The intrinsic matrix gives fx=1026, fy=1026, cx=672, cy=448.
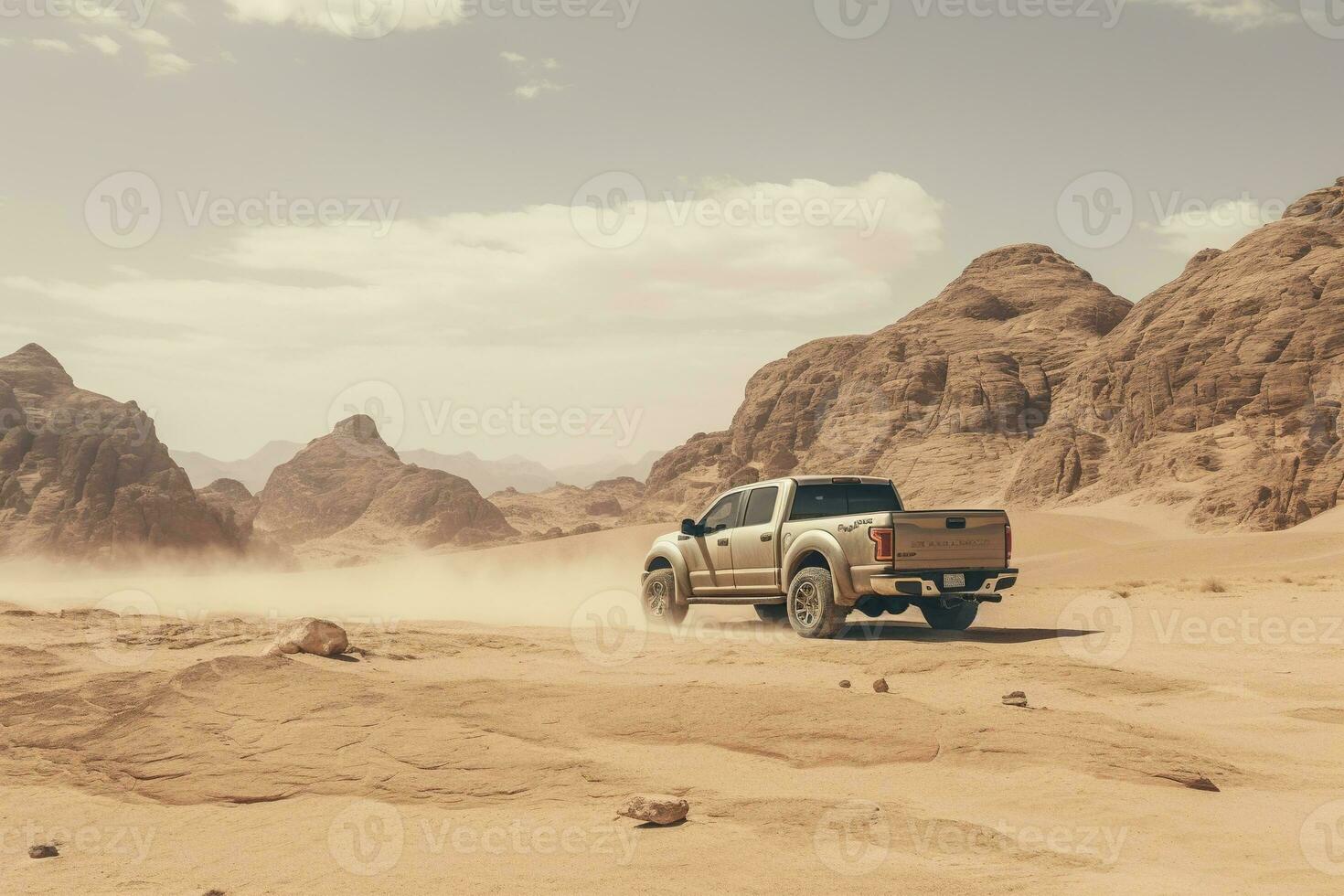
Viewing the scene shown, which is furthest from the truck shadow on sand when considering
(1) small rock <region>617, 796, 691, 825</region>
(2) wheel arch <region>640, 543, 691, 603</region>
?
(1) small rock <region>617, 796, 691, 825</region>

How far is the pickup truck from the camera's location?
12.6 m

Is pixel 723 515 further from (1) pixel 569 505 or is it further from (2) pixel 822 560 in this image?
(1) pixel 569 505

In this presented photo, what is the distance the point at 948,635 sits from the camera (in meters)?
14.1

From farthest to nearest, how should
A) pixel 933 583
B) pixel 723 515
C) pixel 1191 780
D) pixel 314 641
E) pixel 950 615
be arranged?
pixel 723 515 < pixel 950 615 < pixel 933 583 < pixel 314 641 < pixel 1191 780

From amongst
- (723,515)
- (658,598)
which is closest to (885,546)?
(723,515)

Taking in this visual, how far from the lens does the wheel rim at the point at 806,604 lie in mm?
13195

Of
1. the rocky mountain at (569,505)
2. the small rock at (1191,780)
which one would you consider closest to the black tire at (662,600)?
the small rock at (1191,780)

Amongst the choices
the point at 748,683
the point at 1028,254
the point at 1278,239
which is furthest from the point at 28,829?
the point at 1028,254

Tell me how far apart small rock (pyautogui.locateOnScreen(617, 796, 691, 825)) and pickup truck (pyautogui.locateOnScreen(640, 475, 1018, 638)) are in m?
7.31

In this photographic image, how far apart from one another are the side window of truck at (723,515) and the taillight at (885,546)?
3.14 metres

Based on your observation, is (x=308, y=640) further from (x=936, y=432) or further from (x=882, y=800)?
(x=936, y=432)

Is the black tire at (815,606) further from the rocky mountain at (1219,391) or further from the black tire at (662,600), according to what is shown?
the rocky mountain at (1219,391)

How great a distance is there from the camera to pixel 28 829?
5727mm

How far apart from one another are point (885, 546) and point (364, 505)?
280ft
